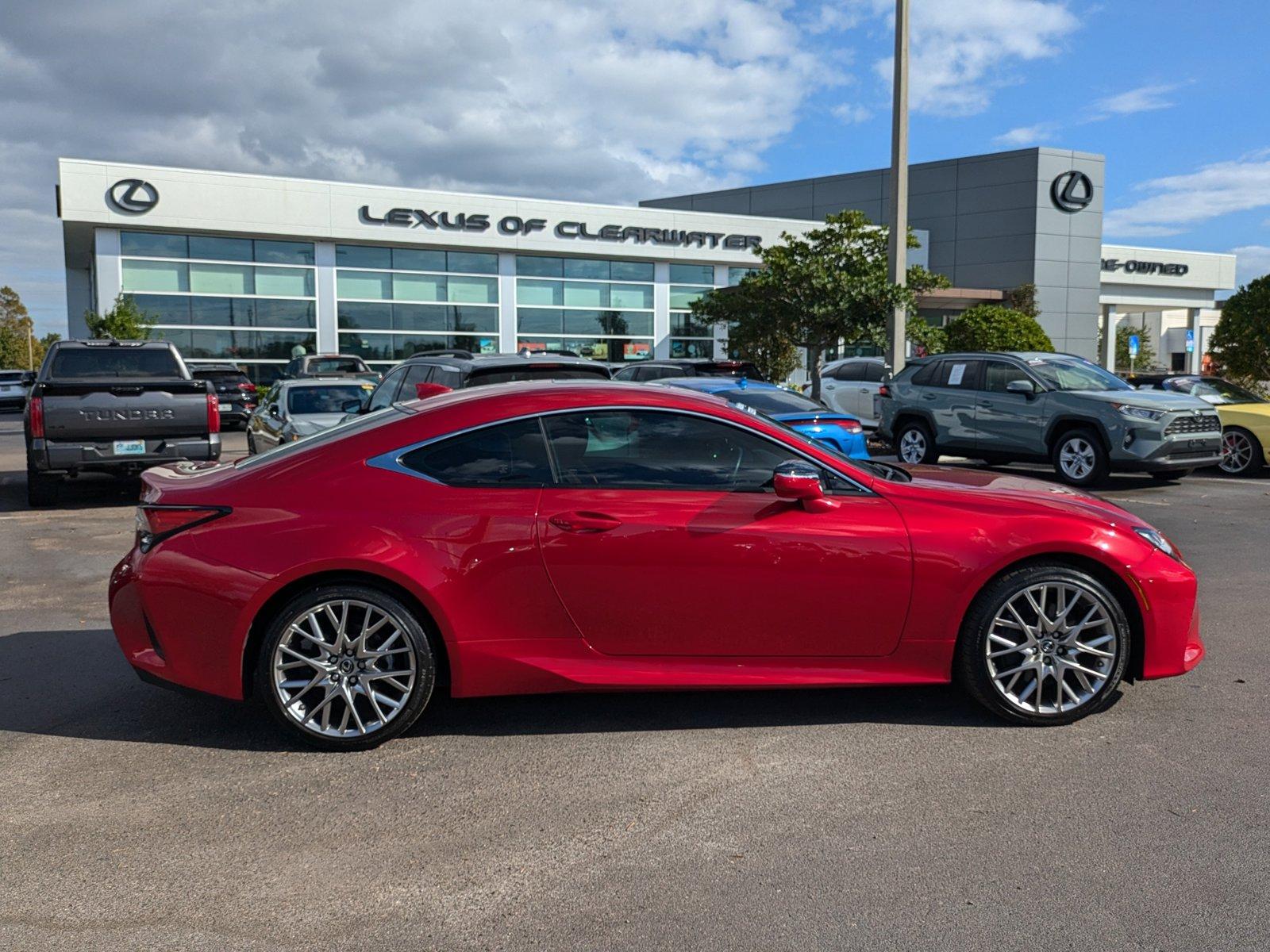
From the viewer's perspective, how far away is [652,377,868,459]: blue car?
1130 centimetres

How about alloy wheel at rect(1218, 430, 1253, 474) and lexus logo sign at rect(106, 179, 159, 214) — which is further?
lexus logo sign at rect(106, 179, 159, 214)

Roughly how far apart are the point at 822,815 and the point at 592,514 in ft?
4.89

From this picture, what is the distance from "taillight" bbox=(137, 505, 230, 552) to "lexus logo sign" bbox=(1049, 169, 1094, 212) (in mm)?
43931

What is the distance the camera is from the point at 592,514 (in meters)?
4.53

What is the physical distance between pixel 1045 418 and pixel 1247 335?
42.8 ft

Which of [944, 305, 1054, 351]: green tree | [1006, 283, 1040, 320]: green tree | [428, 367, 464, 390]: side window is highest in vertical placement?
[1006, 283, 1040, 320]: green tree

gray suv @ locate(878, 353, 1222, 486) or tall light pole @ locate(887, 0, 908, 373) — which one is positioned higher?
tall light pole @ locate(887, 0, 908, 373)

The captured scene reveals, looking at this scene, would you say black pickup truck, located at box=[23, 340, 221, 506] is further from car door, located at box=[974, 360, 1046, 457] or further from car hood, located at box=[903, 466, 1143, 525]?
car door, located at box=[974, 360, 1046, 457]

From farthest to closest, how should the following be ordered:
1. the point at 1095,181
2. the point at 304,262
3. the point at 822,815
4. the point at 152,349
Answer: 1. the point at 1095,181
2. the point at 304,262
3. the point at 152,349
4. the point at 822,815

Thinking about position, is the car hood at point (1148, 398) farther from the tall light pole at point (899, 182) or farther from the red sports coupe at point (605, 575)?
the red sports coupe at point (605, 575)

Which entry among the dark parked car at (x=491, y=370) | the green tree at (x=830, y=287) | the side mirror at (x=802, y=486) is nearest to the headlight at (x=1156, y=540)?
the side mirror at (x=802, y=486)

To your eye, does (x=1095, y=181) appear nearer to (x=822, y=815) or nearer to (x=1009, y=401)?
(x=1009, y=401)

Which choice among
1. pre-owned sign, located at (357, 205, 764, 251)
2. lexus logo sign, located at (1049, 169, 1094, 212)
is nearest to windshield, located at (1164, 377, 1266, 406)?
pre-owned sign, located at (357, 205, 764, 251)

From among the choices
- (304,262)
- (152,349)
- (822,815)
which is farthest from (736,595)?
(304,262)
